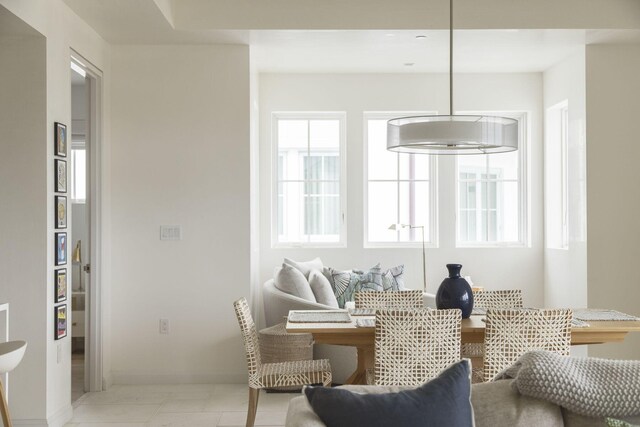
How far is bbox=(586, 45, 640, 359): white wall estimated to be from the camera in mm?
5832

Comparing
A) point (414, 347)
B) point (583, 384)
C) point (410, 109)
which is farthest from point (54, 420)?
point (410, 109)

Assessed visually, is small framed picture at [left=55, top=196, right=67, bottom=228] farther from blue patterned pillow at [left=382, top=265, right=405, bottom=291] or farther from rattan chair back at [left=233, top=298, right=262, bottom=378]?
blue patterned pillow at [left=382, top=265, right=405, bottom=291]

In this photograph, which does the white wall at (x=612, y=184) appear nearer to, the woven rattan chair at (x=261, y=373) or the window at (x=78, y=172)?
the woven rattan chair at (x=261, y=373)

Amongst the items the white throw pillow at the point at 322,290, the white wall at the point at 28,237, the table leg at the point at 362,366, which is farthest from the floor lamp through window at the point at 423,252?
the white wall at the point at 28,237

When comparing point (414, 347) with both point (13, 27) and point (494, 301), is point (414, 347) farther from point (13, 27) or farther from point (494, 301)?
point (13, 27)

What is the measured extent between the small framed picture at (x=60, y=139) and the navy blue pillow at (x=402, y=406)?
2977 millimetres

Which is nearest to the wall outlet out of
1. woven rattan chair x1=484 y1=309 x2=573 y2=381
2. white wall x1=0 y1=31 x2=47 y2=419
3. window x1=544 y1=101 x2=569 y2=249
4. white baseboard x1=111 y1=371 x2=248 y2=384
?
white baseboard x1=111 y1=371 x2=248 y2=384

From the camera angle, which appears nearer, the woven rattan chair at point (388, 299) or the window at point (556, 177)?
the woven rattan chair at point (388, 299)

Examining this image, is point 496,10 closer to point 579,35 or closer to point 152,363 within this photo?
point 579,35

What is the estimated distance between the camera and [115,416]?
16.1 ft

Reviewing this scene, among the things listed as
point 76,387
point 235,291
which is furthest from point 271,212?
point 76,387

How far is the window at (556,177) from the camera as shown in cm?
675

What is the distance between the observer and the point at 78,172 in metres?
7.70

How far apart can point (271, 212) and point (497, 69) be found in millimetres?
2542
